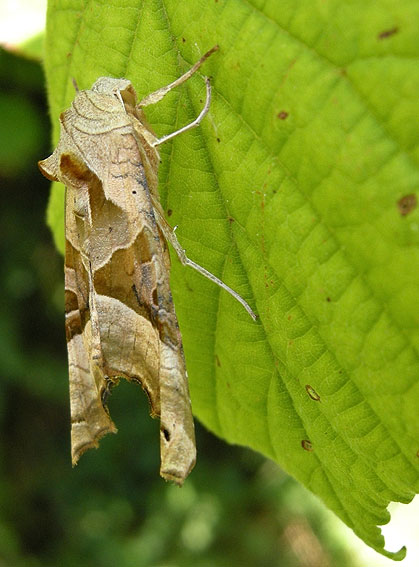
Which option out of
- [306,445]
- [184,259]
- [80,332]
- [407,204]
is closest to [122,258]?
[184,259]

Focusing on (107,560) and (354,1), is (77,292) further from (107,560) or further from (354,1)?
(107,560)

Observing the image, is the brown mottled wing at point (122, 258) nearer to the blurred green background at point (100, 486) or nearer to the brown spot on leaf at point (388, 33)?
the brown spot on leaf at point (388, 33)

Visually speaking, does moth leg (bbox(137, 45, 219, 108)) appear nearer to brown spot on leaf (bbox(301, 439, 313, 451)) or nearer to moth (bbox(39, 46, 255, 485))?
moth (bbox(39, 46, 255, 485))

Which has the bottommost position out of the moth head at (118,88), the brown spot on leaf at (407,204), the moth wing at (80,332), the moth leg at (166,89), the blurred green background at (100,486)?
the blurred green background at (100,486)

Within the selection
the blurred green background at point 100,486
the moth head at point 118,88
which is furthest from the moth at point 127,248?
the blurred green background at point 100,486

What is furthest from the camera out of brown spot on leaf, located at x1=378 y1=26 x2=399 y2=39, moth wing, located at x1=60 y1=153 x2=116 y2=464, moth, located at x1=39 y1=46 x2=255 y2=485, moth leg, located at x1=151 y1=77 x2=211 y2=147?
moth wing, located at x1=60 y1=153 x2=116 y2=464

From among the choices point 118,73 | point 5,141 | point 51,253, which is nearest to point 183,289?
point 118,73

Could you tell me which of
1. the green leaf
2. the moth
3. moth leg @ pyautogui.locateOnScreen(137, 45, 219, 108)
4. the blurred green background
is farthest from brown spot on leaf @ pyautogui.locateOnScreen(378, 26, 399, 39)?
the blurred green background
